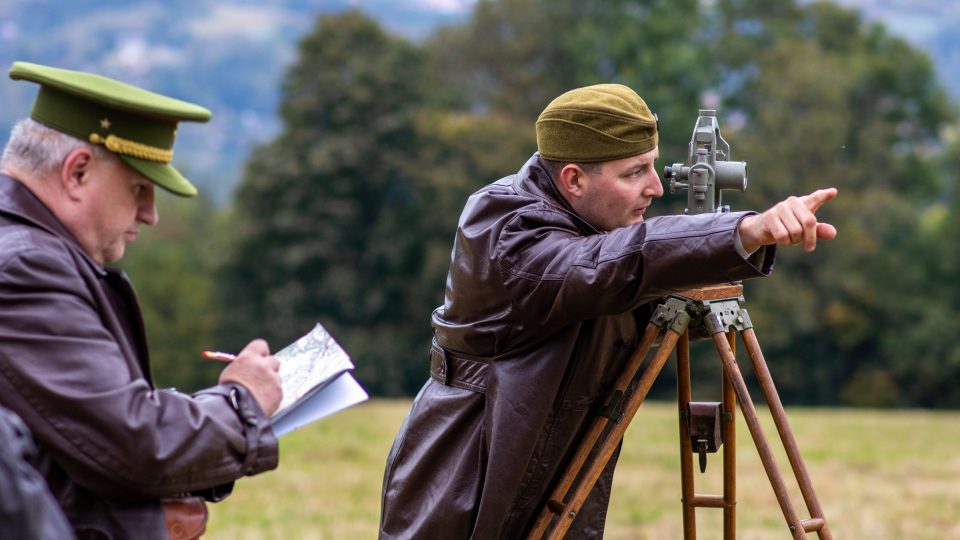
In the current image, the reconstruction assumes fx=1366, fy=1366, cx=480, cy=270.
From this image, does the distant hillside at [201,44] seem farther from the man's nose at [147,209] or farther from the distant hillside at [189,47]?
the man's nose at [147,209]

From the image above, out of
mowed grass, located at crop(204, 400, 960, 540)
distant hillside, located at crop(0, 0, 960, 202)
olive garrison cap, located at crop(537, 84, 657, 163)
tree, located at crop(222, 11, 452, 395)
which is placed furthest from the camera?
distant hillside, located at crop(0, 0, 960, 202)

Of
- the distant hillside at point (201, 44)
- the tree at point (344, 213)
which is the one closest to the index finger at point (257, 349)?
the tree at point (344, 213)

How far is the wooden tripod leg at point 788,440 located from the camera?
444 cm

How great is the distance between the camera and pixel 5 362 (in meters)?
3.10

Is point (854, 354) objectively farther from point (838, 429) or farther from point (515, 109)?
point (838, 429)

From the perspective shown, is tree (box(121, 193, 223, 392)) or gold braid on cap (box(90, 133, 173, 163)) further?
tree (box(121, 193, 223, 392))

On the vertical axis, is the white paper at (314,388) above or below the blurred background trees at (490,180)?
above

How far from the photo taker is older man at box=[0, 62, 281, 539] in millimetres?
3098

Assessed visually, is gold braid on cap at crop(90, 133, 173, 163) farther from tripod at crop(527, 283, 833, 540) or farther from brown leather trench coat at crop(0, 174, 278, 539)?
tripod at crop(527, 283, 833, 540)

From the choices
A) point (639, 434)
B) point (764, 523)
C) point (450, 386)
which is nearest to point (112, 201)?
point (450, 386)

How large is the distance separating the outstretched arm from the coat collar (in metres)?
1.74

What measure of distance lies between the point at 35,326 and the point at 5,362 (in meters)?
0.10

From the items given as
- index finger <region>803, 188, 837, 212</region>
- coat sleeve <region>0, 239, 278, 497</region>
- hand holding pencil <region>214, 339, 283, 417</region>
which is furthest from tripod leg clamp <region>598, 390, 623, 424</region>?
coat sleeve <region>0, 239, 278, 497</region>

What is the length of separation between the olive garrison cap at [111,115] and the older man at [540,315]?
1171 mm
